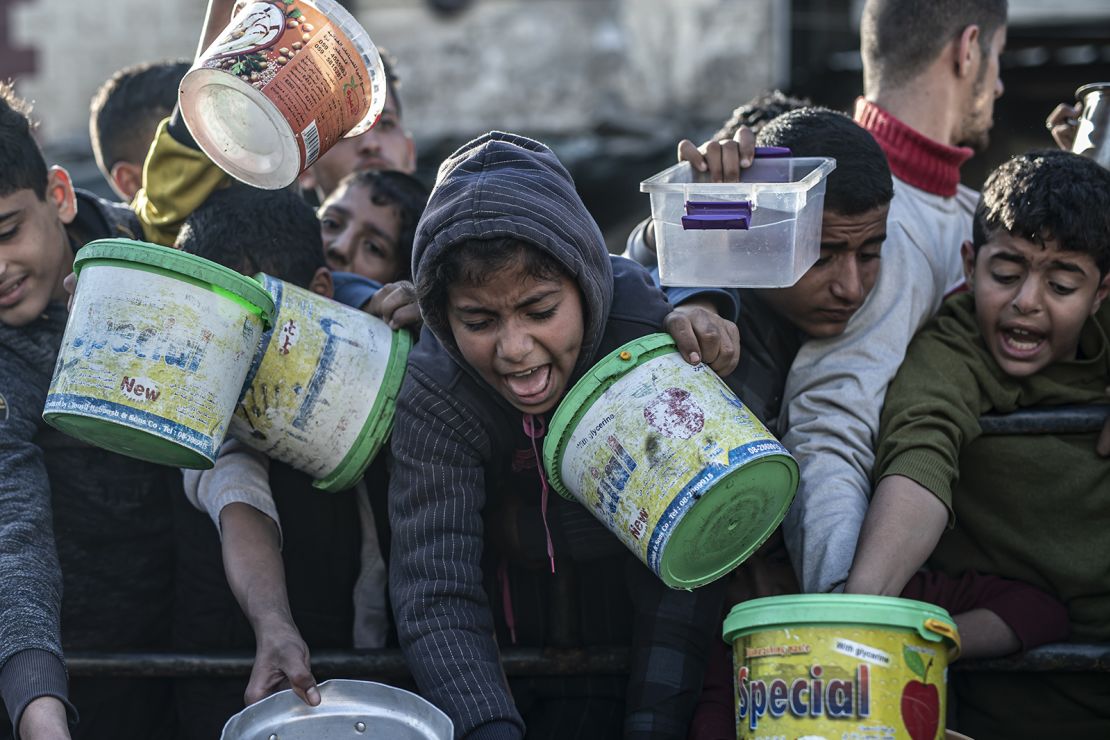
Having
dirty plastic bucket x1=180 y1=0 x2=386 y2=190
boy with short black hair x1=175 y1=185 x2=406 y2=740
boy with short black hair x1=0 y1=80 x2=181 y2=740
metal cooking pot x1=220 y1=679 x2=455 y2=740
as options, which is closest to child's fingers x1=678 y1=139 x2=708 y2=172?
dirty plastic bucket x1=180 y1=0 x2=386 y2=190

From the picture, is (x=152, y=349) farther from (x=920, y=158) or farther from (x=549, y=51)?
(x=549, y=51)

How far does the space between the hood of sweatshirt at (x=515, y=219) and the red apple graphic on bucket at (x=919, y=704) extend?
0.90m

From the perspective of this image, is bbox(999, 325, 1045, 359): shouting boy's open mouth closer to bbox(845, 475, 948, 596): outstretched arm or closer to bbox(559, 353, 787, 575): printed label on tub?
bbox(845, 475, 948, 596): outstretched arm

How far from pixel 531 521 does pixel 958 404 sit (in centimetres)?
96

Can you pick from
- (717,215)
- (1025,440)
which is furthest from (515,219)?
(1025,440)

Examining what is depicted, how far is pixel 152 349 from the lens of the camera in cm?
261

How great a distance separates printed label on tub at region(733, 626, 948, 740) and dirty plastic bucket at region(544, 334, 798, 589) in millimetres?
277

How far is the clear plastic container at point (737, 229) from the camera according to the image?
2.72 meters

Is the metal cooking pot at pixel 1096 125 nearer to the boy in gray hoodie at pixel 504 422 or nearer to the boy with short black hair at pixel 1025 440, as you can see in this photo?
the boy with short black hair at pixel 1025 440

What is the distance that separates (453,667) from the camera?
8.57 feet

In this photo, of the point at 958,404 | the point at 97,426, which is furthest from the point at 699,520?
the point at 97,426

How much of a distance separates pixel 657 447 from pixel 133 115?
2.68m

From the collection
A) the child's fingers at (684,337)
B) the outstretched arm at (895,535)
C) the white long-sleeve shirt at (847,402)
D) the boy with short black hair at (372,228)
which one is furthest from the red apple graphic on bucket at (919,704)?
the boy with short black hair at (372,228)

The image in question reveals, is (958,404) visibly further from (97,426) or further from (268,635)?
(97,426)
